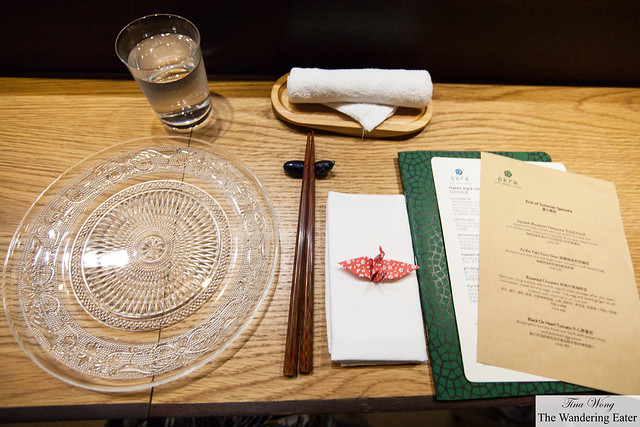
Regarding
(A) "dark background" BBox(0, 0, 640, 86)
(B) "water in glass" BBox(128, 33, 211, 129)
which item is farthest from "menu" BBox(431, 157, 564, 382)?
(B) "water in glass" BBox(128, 33, 211, 129)

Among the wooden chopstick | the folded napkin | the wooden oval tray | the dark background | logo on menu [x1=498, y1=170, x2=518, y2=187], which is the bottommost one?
the wooden chopstick

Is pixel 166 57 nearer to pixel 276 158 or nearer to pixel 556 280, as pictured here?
pixel 276 158

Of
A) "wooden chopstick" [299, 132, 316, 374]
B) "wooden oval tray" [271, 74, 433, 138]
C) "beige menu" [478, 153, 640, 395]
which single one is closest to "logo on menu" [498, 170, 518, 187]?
"beige menu" [478, 153, 640, 395]

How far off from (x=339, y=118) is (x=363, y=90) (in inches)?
2.8

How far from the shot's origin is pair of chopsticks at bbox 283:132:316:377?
1.76ft

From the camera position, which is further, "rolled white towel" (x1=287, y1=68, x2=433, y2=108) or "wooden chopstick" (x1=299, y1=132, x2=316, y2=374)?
"rolled white towel" (x1=287, y1=68, x2=433, y2=108)

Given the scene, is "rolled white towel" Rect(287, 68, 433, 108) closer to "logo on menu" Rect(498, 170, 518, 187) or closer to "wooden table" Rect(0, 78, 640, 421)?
"wooden table" Rect(0, 78, 640, 421)

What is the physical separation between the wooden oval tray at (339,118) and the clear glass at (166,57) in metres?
0.16

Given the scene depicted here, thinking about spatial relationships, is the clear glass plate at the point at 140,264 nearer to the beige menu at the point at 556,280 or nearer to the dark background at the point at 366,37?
the dark background at the point at 366,37

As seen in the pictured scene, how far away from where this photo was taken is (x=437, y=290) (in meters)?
0.60

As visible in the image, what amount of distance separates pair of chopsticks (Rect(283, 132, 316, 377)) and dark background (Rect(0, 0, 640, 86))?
0.91 feet

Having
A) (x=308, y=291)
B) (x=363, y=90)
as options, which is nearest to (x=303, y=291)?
(x=308, y=291)

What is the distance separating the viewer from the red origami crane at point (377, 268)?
0.59 metres

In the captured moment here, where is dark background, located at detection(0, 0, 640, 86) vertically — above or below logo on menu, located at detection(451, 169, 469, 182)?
above
